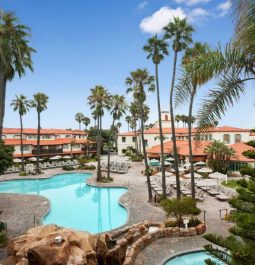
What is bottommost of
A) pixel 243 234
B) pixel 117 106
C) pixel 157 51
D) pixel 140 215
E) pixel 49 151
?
pixel 140 215

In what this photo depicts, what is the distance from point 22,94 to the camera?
47.4 m

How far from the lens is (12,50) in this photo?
21.5 metres

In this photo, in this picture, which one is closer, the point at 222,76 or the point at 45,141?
the point at 222,76

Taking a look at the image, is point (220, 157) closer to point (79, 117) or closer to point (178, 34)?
point (178, 34)

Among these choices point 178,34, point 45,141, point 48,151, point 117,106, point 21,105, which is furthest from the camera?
point 45,141

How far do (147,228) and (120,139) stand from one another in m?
59.2

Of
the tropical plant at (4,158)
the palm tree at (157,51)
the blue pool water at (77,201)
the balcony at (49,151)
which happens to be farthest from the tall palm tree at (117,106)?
the balcony at (49,151)

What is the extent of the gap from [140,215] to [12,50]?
56.1 feet

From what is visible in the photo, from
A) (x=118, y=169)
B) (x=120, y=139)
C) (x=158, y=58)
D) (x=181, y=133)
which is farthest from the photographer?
(x=120, y=139)

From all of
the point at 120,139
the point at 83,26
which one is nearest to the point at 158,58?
the point at 83,26

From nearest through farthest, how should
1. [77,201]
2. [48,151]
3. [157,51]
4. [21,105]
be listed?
[157,51] → [77,201] → [21,105] → [48,151]

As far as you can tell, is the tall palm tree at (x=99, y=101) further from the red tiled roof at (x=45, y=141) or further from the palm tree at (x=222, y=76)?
the palm tree at (x=222, y=76)

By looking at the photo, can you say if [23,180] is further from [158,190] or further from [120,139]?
[120,139]

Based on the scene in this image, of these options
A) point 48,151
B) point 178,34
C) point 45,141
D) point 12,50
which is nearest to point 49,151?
point 48,151
